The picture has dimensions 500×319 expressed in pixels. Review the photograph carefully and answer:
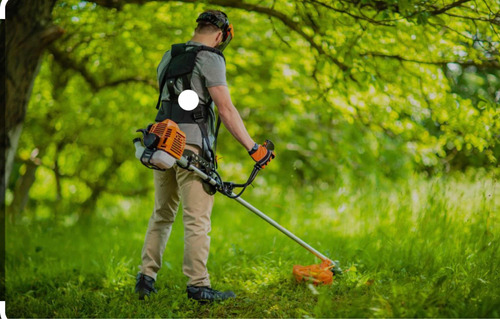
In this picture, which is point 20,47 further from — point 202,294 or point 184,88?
point 202,294

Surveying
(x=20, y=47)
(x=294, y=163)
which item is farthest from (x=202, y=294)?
(x=294, y=163)

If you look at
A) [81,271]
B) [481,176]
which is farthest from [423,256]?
[81,271]

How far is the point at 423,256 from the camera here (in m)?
4.11

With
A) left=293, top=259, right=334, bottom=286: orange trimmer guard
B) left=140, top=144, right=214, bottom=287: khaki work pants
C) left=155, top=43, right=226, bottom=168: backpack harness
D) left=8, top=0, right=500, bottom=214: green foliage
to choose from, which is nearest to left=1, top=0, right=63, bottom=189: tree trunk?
left=155, top=43, right=226, bottom=168: backpack harness

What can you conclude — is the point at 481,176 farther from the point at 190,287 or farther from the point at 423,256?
the point at 190,287

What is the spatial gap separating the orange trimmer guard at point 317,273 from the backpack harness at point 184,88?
119cm

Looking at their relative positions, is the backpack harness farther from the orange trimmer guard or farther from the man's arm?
the orange trimmer guard

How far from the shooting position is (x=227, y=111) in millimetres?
3291

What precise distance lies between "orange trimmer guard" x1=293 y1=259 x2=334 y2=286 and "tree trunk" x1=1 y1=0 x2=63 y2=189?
2.33 metres

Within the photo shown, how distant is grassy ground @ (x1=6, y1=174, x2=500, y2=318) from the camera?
3.18 metres

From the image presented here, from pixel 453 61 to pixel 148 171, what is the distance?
6.52 metres

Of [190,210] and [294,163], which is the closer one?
[190,210]

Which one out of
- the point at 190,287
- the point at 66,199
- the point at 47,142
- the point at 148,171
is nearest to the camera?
the point at 190,287

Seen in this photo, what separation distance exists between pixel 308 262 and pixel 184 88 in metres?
2.17
